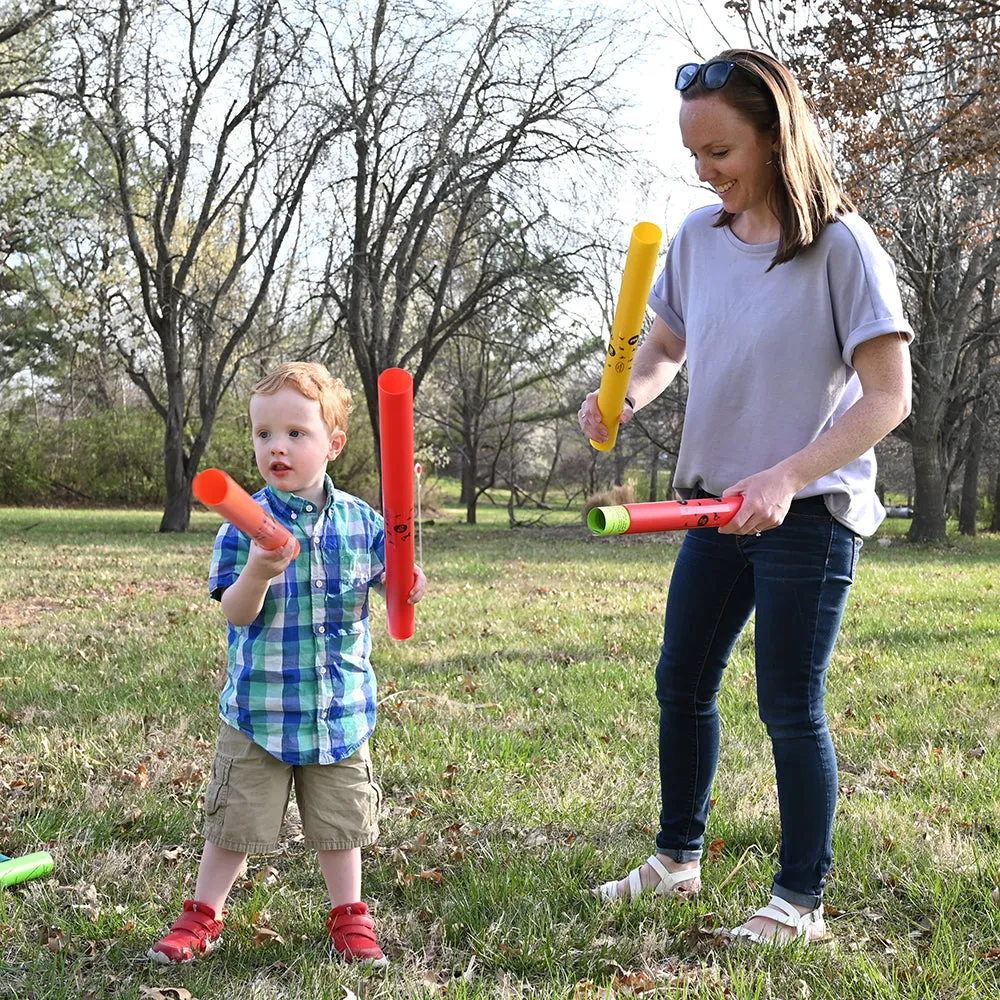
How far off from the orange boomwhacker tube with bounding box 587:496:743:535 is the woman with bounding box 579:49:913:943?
0.17 ft

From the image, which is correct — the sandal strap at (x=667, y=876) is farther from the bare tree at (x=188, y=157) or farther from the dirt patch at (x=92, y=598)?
the bare tree at (x=188, y=157)

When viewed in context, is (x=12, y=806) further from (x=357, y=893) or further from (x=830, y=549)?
(x=830, y=549)

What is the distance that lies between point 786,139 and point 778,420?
614mm

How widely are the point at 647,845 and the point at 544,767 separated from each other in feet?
2.51

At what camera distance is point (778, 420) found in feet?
A: 7.76

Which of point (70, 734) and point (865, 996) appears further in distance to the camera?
point (70, 734)

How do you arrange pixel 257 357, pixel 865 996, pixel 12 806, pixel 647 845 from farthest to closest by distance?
pixel 257 357 < pixel 12 806 < pixel 647 845 < pixel 865 996

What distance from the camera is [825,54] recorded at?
10766 mm

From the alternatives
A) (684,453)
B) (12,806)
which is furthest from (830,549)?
(12,806)

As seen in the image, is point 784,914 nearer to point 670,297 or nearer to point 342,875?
point 342,875

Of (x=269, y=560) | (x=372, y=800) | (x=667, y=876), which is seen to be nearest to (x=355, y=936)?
(x=372, y=800)

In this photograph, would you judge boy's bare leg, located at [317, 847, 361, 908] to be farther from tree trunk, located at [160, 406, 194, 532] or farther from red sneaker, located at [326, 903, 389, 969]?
tree trunk, located at [160, 406, 194, 532]

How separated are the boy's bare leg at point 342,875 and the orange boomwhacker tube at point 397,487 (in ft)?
2.05

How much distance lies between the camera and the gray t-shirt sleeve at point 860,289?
216 cm
